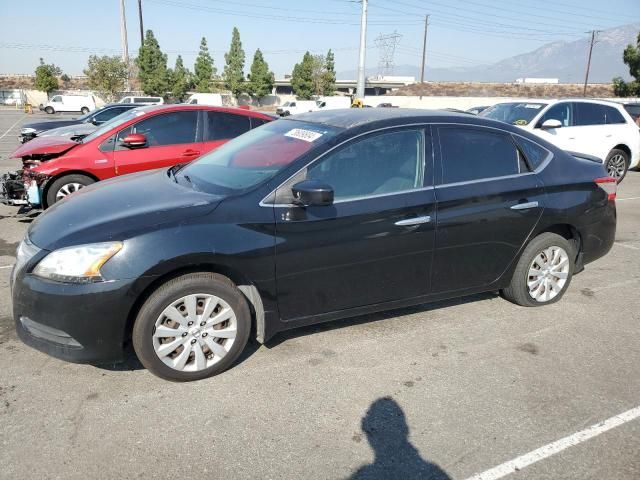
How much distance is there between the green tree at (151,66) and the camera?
56.0 metres

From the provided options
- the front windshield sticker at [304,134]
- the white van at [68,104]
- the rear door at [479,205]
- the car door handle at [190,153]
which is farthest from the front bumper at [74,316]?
the white van at [68,104]

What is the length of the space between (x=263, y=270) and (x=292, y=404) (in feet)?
2.71

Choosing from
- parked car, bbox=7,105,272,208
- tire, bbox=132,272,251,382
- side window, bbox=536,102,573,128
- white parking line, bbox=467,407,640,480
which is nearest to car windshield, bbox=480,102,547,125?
side window, bbox=536,102,573,128

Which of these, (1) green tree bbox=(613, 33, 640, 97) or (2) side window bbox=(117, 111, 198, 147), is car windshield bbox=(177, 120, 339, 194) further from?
(1) green tree bbox=(613, 33, 640, 97)

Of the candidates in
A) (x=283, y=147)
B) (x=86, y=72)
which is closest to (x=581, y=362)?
(x=283, y=147)

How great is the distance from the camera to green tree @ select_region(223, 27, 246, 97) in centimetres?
6794

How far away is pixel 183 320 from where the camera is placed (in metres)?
3.08

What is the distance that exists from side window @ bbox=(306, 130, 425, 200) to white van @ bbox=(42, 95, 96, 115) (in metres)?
47.3

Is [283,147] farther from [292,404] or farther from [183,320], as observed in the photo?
[292,404]

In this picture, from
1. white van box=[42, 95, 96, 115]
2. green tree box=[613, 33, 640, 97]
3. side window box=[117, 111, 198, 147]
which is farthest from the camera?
white van box=[42, 95, 96, 115]

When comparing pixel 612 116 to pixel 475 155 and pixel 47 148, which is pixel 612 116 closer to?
pixel 475 155

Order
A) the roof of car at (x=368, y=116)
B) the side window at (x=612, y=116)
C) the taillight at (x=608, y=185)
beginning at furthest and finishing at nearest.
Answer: the side window at (x=612, y=116)
the taillight at (x=608, y=185)
the roof of car at (x=368, y=116)

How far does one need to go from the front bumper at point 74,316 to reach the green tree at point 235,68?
6865cm

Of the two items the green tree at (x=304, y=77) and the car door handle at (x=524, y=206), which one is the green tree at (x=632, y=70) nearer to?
the green tree at (x=304, y=77)
